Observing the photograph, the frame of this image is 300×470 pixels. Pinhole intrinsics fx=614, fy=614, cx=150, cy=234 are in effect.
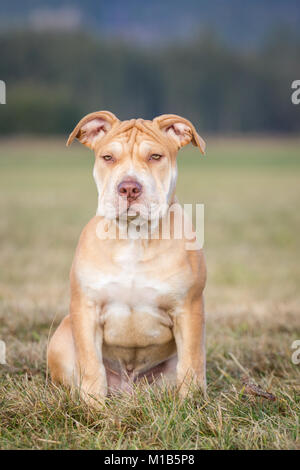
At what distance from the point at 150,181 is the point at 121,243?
0.43m

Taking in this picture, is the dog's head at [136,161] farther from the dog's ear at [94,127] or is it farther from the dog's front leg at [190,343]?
the dog's front leg at [190,343]

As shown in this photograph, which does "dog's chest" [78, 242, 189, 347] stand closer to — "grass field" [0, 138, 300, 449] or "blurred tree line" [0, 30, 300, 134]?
"grass field" [0, 138, 300, 449]

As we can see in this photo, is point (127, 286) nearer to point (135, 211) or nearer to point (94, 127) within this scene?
point (135, 211)

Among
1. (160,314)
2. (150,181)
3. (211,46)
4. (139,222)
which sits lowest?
(160,314)

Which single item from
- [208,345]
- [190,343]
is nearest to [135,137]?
[190,343]

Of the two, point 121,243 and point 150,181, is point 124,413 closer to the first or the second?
point 121,243

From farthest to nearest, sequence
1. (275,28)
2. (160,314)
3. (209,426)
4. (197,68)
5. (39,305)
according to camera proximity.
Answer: (275,28), (197,68), (39,305), (160,314), (209,426)

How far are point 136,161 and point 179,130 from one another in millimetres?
459

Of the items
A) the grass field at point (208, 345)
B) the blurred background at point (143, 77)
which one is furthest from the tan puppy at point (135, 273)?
the blurred background at point (143, 77)

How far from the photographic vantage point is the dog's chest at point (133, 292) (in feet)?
10.9

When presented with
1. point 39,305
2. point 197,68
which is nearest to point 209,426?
point 39,305

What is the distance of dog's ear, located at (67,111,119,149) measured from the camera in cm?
351

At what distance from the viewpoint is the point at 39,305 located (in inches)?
232

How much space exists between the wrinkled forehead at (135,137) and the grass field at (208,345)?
3.85 feet
